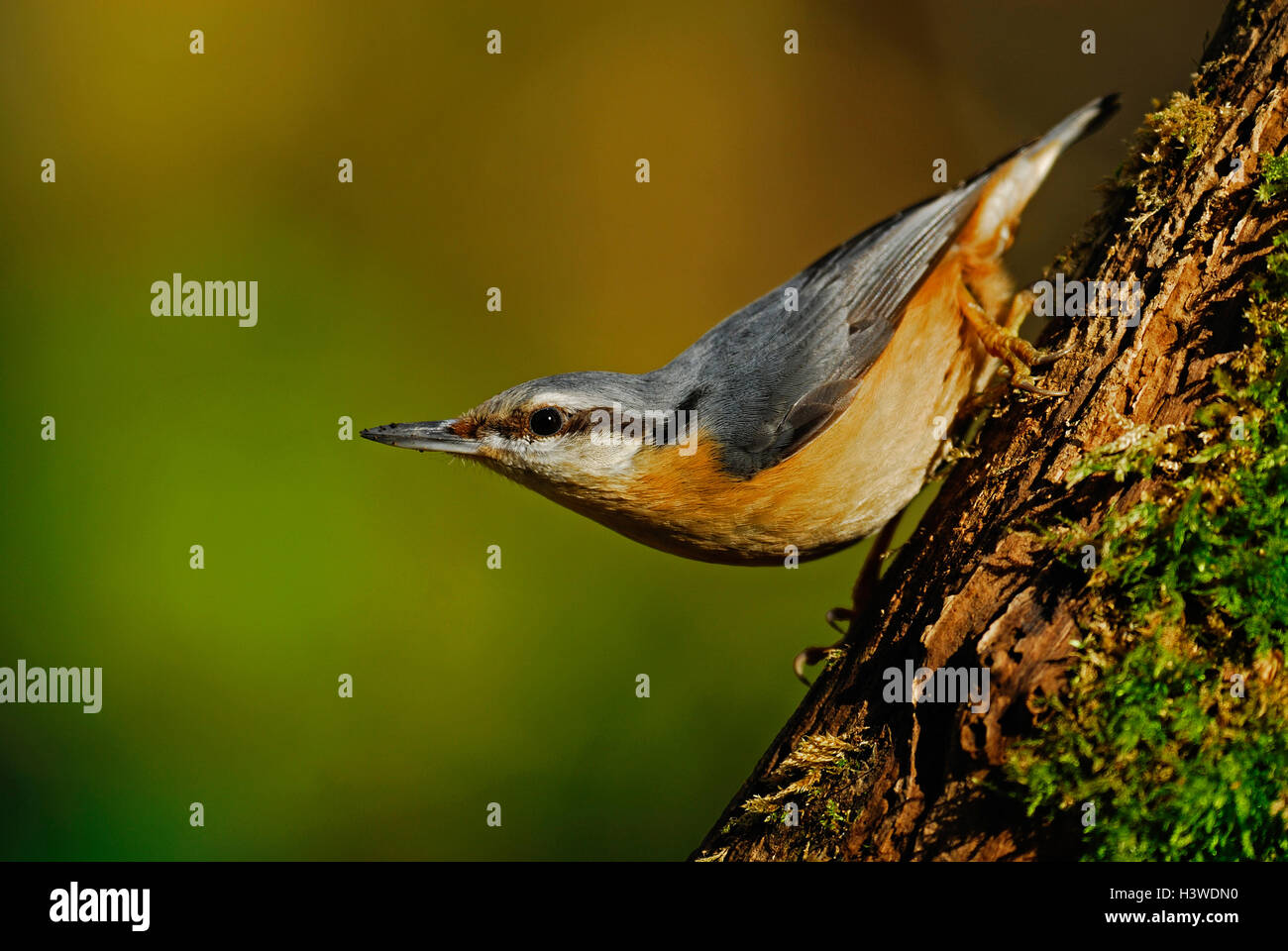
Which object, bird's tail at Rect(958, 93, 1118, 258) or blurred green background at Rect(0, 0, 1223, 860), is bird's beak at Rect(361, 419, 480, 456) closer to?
blurred green background at Rect(0, 0, 1223, 860)

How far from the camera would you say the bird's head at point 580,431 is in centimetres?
283

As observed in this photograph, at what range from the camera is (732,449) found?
280 cm

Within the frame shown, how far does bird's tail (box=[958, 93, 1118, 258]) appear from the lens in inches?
121

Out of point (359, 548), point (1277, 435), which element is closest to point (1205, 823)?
point (1277, 435)

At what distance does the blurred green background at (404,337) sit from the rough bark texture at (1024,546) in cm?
152

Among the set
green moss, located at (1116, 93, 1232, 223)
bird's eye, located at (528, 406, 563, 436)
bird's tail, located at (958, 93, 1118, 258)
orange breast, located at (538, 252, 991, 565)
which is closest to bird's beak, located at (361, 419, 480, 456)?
bird's eye, located at (528, 406, 563, 436)

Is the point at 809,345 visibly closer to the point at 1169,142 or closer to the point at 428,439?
the point at 1169,142

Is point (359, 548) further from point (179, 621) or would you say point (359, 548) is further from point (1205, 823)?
point (1205, 823)

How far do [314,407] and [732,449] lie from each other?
2.76 m

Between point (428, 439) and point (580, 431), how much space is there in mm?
482

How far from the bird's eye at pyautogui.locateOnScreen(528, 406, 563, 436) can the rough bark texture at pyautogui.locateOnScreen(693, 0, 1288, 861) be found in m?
1.10

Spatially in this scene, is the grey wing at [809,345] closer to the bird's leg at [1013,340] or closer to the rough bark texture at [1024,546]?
the bird's leg at [1013,340]

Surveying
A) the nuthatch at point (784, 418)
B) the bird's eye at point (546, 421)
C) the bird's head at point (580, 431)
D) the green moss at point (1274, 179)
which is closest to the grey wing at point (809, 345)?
the nuthatch at point (784, 418)

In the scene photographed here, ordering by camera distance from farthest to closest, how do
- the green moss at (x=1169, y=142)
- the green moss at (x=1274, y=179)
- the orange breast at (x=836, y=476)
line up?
the orange breast at (x=836, y=476)
the green moss at (x=1169, y=142)
the green moss at (x=1274, y=179)
